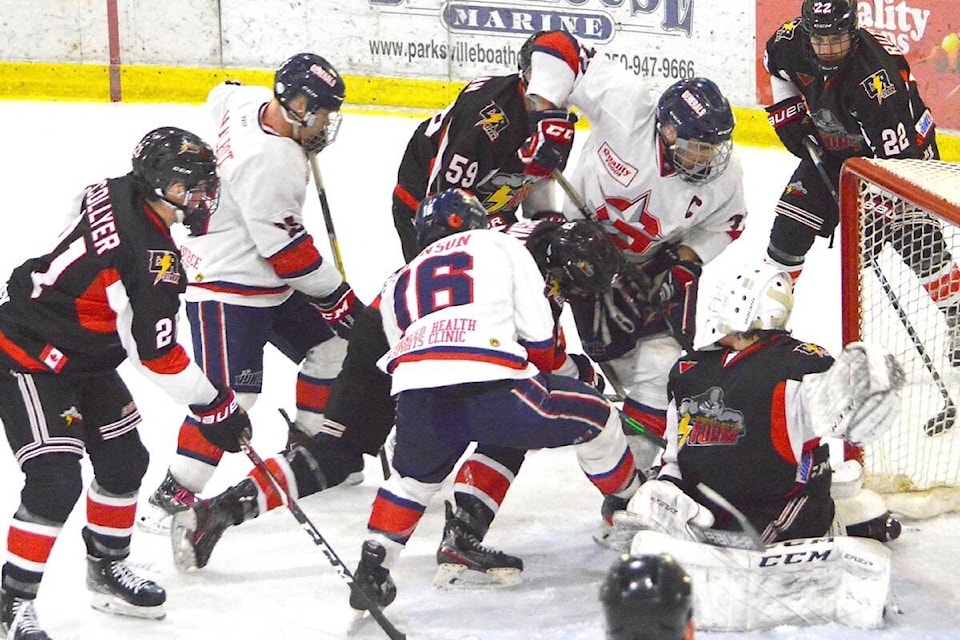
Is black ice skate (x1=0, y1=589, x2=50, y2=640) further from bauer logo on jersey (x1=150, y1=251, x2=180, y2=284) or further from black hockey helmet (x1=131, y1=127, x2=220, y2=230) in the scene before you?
black hockey helmet (x1=131, y1=127, x2=220, y2=230)

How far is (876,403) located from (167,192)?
148 centimetres

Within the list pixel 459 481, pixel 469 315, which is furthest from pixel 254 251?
pixel 469 315

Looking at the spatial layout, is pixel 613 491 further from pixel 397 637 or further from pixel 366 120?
pixel 366 120

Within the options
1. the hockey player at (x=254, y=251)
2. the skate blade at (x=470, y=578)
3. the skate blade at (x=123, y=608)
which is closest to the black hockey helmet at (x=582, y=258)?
the hockey player at (x=254, y=251)

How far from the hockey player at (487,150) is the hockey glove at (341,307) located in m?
0.31

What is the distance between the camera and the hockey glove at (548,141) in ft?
12.9

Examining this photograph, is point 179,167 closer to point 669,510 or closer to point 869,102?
point 669,510

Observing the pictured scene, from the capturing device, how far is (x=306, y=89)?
3.58 metres

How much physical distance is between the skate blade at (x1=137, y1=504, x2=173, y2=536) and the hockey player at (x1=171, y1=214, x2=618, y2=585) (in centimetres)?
31

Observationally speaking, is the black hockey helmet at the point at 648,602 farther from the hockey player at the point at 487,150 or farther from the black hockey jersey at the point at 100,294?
the hockey player at the point at 487,150

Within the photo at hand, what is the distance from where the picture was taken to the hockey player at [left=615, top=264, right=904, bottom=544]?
2791 mm

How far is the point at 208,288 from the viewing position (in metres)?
3.73

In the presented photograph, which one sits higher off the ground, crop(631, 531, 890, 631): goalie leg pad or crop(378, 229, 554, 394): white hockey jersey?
crop(378, 229, 554, 394): white hockey jersey

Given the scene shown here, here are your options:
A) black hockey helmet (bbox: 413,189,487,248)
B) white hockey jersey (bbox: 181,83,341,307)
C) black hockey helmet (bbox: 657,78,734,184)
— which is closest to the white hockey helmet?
black hockey helmet (bbox: 413,189,487,248)
